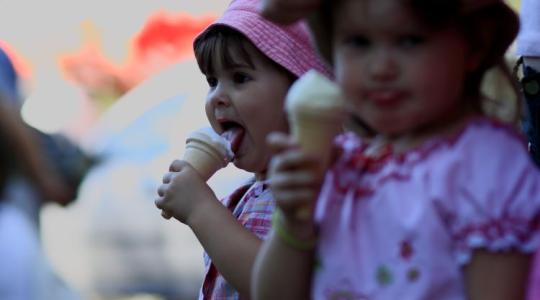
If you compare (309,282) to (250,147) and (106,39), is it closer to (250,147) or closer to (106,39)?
(250,147)

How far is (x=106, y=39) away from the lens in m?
6.24

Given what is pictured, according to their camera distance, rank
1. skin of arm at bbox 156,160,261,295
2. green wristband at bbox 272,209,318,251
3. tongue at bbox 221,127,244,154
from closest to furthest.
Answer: green wristband at bbox 272,209,318,251, skin of arm at bbox 156,160,261,295, tongue at bbox 221,127,244,154

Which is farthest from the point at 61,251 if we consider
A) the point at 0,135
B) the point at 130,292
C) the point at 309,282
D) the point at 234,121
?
the point at 309,282

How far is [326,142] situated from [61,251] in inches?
180

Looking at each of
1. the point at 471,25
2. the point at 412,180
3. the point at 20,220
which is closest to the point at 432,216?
the point at 412,180

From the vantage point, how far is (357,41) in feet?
4.84

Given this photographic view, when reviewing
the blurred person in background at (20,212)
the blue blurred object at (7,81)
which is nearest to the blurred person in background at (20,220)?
the blurred person in background at (20,212)

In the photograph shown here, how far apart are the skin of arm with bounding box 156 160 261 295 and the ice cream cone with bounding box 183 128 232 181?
2 centimetres

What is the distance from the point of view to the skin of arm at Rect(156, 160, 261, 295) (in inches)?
78.7

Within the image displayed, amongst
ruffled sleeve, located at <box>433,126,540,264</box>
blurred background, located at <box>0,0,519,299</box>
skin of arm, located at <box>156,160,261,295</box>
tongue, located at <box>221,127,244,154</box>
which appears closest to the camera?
ruffled sleeve, located at <box>433,126,540,264</box>

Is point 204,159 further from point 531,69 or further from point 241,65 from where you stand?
point 531,69

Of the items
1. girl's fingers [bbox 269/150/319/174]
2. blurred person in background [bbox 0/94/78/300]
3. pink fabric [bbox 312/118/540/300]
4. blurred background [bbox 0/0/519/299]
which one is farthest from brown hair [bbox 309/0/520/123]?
blurred background [bbox 0/0/519/299]

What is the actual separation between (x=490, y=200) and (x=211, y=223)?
2.63 feet

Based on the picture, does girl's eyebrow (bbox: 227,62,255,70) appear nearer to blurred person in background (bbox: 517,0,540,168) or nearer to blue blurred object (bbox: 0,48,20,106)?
blurred person in background (bbox: 517,0,540,168)
